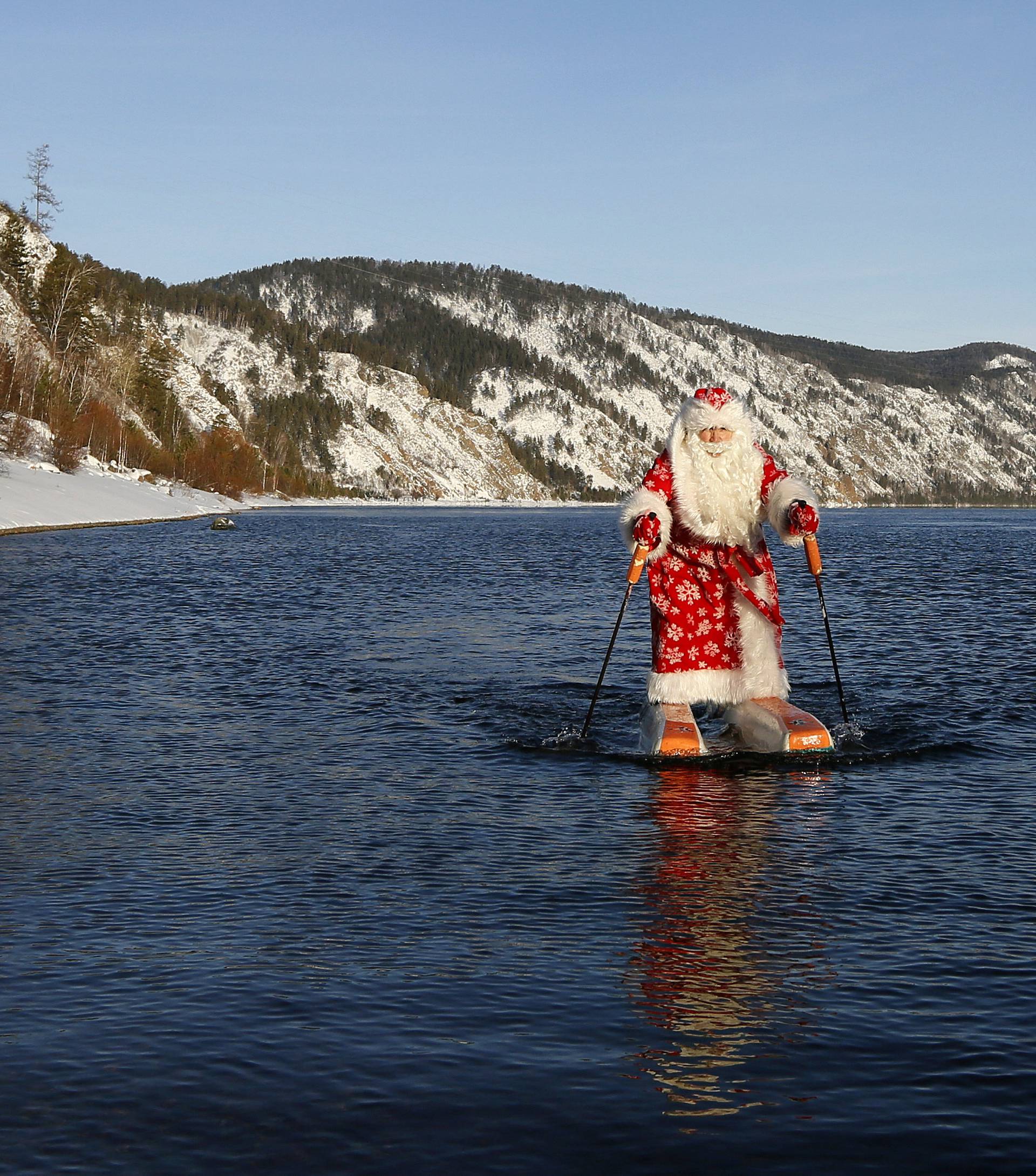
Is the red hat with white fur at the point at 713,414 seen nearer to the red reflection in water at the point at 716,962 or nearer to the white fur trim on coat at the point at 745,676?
the white fur trim on coat at the point at 745,676

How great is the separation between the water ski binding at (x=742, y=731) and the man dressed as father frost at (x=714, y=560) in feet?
0.30

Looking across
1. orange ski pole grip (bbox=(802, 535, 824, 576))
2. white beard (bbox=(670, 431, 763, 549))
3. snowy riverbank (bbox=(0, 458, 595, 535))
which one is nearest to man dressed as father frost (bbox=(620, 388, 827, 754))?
white beard (bbox=(670, 431, 763, 549))

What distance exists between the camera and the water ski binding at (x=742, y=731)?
10.5 metres

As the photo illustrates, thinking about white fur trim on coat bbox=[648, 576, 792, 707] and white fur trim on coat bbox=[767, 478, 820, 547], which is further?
white fur trim on coat bbox=[648, 576, 792, 707]

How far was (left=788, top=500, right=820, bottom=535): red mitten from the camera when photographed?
10875mm

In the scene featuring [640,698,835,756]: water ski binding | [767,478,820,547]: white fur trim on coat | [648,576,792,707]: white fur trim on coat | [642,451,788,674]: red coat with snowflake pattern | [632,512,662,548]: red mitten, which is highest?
[767,478,820,547]: white fur trim on coat

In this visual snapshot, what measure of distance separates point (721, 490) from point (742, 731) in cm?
207

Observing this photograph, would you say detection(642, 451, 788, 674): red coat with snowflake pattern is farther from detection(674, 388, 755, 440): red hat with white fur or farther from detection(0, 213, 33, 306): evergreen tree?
detection(0, 213, 33, 306): evergreen tree

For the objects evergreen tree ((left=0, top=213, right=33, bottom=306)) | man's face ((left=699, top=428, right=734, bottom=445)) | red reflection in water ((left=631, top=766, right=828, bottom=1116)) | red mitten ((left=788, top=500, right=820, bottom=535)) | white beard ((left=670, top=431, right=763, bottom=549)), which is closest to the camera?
red reflection in water ((left=631, top=766, right=828, bottom=1116))

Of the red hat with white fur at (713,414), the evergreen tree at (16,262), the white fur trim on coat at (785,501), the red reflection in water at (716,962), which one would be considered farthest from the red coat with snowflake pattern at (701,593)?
the evergreen tree at (16,262)

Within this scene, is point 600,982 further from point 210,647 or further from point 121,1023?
point 210,647

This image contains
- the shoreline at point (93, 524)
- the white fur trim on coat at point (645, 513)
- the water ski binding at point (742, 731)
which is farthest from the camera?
the shoreline at point (93, 524)

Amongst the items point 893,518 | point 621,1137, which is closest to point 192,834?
point 621,1137

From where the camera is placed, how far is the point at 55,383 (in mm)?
95625
